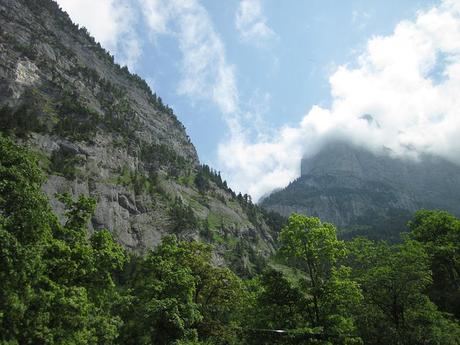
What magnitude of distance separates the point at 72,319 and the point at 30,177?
861 centimetres

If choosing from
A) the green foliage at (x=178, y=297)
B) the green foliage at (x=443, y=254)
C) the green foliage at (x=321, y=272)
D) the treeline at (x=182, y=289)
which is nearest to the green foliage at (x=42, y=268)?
the treeline at (x=182, y=289)

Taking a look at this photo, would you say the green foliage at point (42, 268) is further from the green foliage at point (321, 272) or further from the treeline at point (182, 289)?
the green foliage at point (321, 272)

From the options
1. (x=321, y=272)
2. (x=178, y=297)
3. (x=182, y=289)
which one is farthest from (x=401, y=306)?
(x=178, y=297)

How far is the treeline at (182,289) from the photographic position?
20.7m

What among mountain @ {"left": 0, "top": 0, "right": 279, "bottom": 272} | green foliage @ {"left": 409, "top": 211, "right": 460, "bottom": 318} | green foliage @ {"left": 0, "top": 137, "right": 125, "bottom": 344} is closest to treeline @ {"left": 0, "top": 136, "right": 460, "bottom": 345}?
green foliage @ {"left": 0, "top": 137, "right": 125, "bottom": 344}

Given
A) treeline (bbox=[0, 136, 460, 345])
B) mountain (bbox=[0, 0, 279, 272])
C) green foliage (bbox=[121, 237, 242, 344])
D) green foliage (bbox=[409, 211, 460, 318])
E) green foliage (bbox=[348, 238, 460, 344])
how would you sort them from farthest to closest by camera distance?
mountain (bbox=[0, 0, 279, 272])
green foliage (bbox=[409, 211, 460, 318])
green foliage (bbox=[348, 238, 460, 344])
green foliage (bbox=[121, 237, 242, 344])
treeline (bbox=[0, 136, 460, 345])

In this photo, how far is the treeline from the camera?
20.7 metres

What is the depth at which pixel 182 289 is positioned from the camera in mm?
30719

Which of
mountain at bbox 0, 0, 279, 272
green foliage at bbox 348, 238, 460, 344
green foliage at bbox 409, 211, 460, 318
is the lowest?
green foliage at bbox 348, 238, 460, 344

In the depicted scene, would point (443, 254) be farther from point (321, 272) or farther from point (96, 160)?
point (96, 160)

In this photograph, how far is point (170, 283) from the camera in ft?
101

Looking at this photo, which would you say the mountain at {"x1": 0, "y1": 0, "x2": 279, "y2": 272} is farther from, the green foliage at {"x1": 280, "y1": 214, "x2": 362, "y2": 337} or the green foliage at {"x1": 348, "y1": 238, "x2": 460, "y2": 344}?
the green foliage at {"x1": 348, "y1": 238, "x2": 460, "y2": 344}

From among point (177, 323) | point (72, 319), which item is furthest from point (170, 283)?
point (72, 319)

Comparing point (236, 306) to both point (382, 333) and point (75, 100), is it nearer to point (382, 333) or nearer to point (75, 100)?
point (382, 333)
